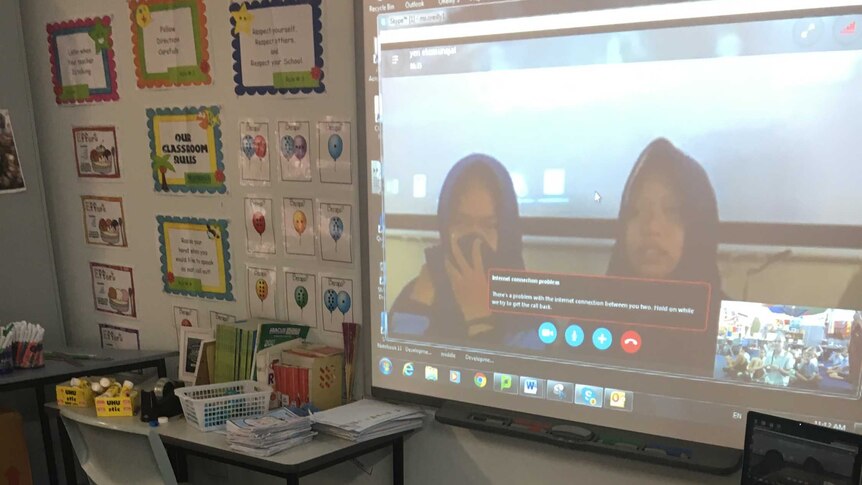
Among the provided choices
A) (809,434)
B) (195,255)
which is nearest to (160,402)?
(195,255)

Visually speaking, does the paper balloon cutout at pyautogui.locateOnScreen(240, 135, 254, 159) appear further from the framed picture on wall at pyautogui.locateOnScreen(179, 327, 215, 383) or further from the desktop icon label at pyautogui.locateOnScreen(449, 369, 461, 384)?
the desktop icon label at pyautogui.locateOnScreen(449, 369, 461, 384)

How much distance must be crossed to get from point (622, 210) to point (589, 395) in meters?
0.50

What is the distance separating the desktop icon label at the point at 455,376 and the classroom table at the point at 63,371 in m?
1.18

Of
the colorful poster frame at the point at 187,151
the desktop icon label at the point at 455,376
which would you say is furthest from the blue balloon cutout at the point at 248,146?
the desktop icon label at the point at 455,376

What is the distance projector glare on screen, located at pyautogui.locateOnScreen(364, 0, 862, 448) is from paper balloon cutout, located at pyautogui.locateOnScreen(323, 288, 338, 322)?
0.58 feet

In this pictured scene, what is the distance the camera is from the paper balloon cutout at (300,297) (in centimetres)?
204

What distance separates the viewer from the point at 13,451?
2.10 m

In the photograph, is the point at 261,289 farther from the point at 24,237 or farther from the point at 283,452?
the point at 24,237

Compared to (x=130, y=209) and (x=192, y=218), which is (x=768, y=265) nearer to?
(x=192, y=218)

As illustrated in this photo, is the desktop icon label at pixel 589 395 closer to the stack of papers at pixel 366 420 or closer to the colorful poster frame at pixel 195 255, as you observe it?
the stack of papers at pixel 366 420

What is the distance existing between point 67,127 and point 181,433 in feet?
4.85

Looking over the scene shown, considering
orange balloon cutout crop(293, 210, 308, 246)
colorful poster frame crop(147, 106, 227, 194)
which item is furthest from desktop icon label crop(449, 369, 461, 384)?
colorful poster frame crop(147, 106, 227, 194)

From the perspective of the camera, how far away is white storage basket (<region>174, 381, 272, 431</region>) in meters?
1.80

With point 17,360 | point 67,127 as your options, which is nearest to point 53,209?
point 67,127
